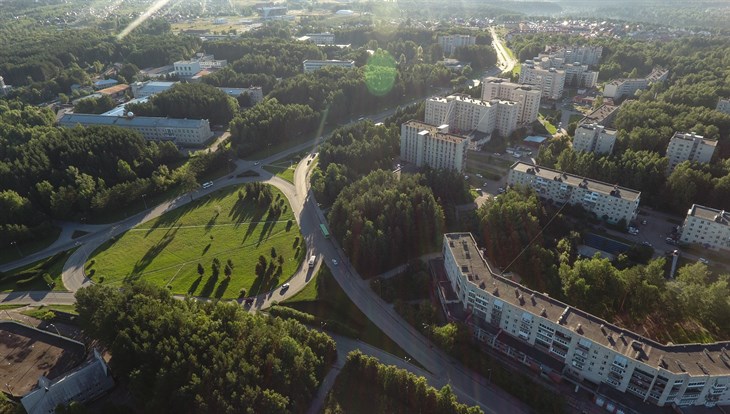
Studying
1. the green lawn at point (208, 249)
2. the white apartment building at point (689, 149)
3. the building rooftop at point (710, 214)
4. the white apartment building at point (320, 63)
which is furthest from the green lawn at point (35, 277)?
the white apartment building at point (320, 63)

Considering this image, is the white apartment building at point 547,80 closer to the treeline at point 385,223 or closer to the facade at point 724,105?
the facade at point 724,105

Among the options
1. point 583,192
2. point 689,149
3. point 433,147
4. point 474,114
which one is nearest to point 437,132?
point 433,147

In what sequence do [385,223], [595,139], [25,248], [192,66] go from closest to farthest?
[385,223]
[25,248]
[595,139]
[192,66]

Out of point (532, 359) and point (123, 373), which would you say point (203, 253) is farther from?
point (532, 359)

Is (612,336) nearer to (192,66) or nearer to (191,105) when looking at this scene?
(191,105)

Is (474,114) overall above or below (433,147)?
above

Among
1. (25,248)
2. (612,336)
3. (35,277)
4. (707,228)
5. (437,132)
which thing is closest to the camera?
(612,336)
